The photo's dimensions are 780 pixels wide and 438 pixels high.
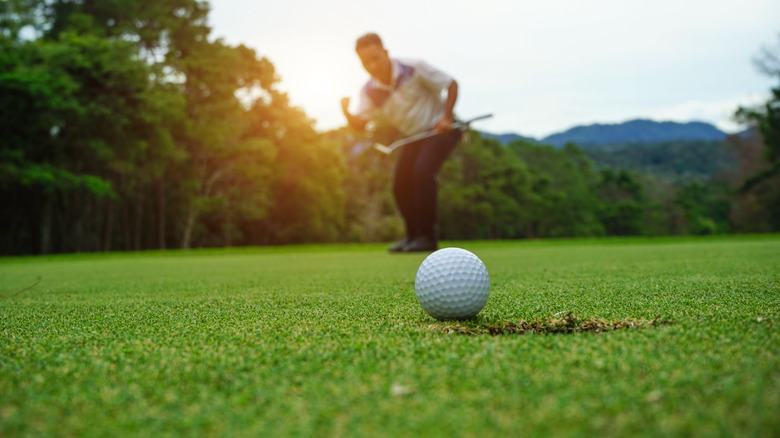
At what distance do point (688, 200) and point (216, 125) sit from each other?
45.5 meters

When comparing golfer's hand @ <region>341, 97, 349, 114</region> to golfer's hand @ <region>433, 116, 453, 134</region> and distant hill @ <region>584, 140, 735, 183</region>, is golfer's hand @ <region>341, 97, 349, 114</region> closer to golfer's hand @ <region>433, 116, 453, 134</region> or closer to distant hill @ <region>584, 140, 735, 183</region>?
golfer's hand @ <region>433, 116, 453, 134</region>

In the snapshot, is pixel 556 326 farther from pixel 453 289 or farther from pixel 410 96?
pixel 410 96

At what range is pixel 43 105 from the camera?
695 inches

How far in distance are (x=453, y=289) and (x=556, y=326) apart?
42cm

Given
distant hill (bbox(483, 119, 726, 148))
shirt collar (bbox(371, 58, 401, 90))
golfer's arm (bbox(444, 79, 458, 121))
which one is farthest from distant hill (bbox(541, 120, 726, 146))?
golfer's arm (bbox(444, 79, 458, 121))

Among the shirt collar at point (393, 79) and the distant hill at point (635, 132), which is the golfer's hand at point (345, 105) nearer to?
the shirt collar at point (393, 79)

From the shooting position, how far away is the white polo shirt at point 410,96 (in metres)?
6.57

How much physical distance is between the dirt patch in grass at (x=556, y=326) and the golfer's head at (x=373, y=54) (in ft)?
16.6

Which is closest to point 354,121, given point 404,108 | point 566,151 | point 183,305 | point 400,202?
point 404,108

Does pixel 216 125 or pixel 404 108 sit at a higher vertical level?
pixel 216 125

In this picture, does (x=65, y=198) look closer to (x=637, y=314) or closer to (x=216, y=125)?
(x=216, y=125)

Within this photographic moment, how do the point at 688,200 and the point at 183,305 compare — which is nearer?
the point at 183,305

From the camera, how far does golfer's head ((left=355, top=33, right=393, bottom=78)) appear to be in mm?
6355

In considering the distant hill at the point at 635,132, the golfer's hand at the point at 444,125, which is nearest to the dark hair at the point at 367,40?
the golfer's hand at the point at 444,125
